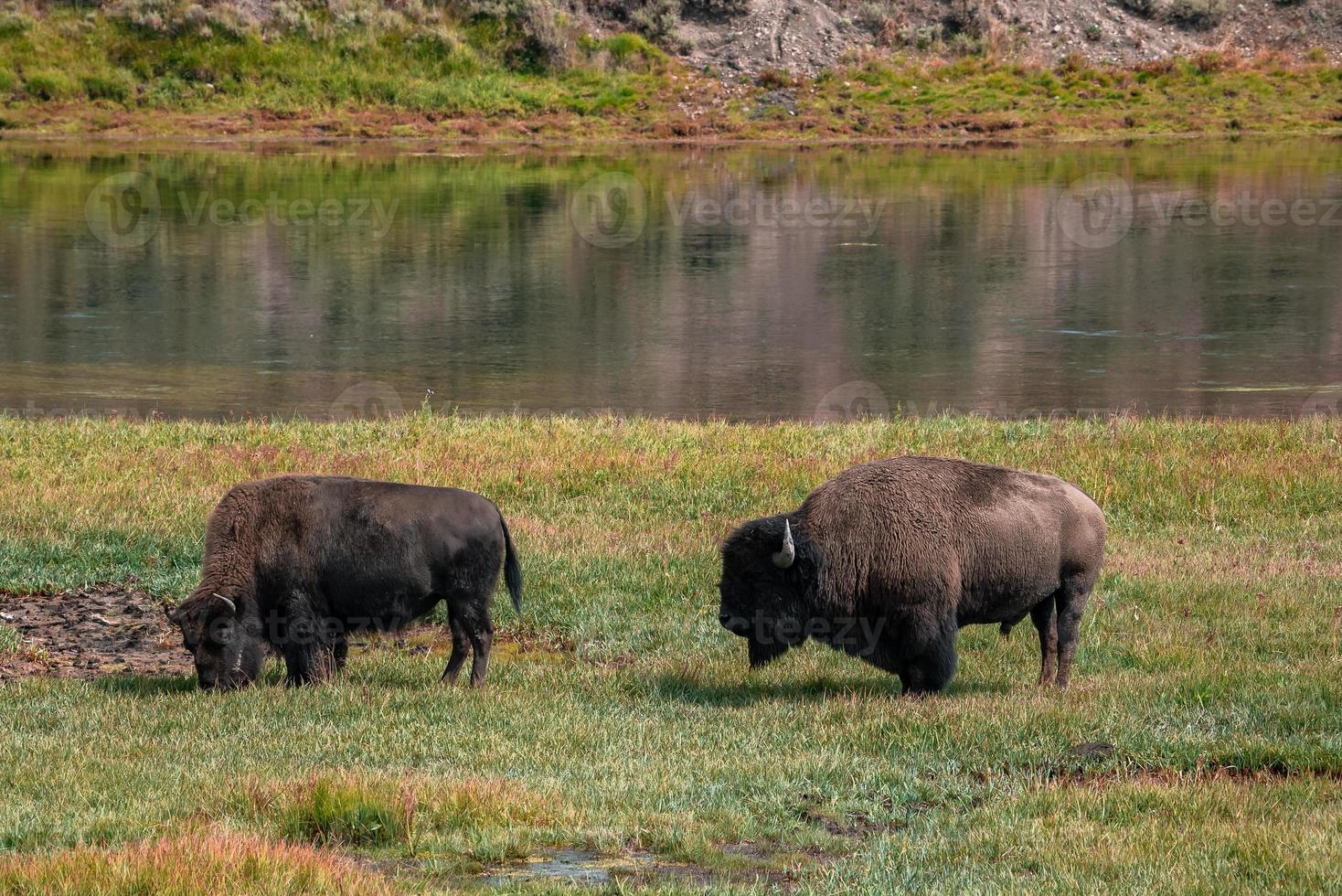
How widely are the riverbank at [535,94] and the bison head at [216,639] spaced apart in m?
54.8

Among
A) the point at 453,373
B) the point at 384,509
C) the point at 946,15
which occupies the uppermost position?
the point at 946,15

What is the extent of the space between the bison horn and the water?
14.1 metres

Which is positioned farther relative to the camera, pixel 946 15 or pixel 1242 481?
pixel 946 15

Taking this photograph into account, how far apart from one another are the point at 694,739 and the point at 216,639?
331 centimetres

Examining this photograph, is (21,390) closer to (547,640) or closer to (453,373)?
(453,373)

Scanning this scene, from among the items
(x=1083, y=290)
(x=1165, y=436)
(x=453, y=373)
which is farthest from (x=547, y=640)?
(x=1083, y=290)

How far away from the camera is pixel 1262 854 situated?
722 centimetres

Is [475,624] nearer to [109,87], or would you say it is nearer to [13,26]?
[109,87]

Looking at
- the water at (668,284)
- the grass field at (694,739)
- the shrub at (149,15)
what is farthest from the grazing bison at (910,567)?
the shrub at (149,15)

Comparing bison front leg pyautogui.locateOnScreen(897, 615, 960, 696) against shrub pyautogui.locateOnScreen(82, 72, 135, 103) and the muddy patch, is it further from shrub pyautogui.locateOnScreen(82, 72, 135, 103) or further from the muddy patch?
shrub pyautogui.locateOnScreen(82, 72, 135, 103)

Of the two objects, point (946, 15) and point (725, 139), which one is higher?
point (946, 15)

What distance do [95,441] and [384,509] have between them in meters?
9.63

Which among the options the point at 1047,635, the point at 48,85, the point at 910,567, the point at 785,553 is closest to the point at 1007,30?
the point at 48,85

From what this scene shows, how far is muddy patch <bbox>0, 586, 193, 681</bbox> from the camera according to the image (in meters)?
11.7
